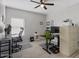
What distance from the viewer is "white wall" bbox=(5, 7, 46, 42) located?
1.76 metres

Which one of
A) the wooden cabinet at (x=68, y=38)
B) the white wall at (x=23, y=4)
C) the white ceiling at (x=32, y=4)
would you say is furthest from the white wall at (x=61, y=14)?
the wooden cabinet at (x=68, y=38)

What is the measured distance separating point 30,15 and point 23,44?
61cm

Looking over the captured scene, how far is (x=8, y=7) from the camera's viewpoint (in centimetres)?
169

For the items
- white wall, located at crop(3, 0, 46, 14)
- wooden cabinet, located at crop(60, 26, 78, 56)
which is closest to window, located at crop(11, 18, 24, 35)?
white wall, located at crop(3, 0, 46, 14)

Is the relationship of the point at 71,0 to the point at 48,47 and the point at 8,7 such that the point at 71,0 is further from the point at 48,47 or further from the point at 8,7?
the point at 8,7

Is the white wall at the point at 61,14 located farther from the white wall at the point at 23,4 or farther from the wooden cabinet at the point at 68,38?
the wooden cabinet at the point at 68,38

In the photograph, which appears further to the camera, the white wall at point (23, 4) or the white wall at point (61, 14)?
the white wall at point (61, 14)

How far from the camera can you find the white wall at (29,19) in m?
1.76

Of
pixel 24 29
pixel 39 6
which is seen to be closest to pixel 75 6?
pixel 39 6

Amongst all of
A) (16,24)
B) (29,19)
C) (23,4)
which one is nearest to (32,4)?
(23,4)

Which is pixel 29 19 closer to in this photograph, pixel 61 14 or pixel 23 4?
pixel 23 4

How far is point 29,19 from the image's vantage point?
1943mm

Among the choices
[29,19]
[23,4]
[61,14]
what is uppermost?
[23,4]

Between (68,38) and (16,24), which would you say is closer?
(16,24)
